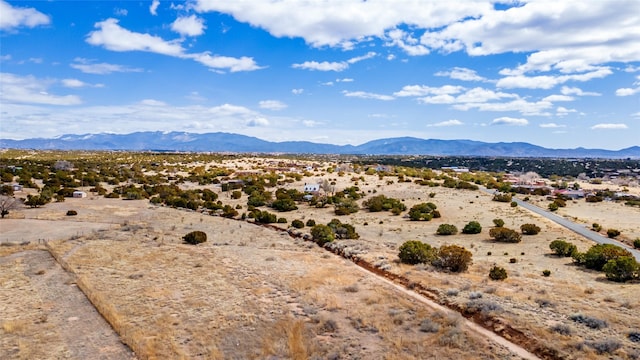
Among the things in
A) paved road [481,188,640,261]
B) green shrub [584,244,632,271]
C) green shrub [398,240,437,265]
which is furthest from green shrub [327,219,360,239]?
paved road [481,188,640,261]

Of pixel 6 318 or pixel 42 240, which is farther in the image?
pixel 42 240

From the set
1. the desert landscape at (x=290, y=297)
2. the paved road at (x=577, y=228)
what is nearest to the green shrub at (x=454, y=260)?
the desert landscape at (x=290, y=297)

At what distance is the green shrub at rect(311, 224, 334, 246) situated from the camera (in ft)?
122

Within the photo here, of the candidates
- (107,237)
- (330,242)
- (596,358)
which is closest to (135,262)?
(107,237)

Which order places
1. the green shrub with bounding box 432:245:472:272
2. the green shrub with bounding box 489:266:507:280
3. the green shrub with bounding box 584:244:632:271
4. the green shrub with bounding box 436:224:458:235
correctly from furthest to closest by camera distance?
the green shrub with bounding box 436:224:458:235 < the green shrub with bounding box 584:244:632:271 < the green shrub with bounding box 432:245:472:272 < the green shrub with bounding box 489:266:507:280

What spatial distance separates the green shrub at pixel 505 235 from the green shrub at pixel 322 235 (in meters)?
14.2

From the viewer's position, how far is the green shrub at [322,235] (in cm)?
3716

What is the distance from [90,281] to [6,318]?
17.5 feet

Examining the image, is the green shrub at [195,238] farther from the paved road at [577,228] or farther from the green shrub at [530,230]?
the paved road at [577,228]

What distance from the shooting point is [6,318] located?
61.8 feet

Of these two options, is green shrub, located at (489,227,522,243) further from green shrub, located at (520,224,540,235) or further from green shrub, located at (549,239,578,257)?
green shrub, located at (549,239,578,257)

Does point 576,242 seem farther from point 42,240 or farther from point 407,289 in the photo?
point 42,240

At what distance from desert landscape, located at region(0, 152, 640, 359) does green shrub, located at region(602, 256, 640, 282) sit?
554mm

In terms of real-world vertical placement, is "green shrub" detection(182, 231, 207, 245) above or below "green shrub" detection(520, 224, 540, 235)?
below
